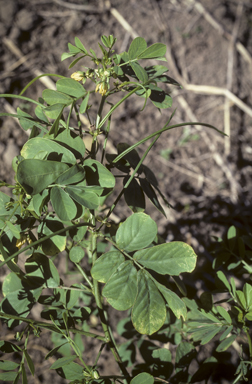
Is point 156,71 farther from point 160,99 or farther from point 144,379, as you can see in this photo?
point 144,379

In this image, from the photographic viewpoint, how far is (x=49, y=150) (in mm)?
883

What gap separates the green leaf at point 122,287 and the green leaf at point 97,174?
0.26 metres

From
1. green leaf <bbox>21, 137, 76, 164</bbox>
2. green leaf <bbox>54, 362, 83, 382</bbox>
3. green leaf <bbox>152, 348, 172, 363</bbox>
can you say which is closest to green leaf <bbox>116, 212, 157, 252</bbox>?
green leaf <bbox>21, 137, 76, 164</bbox>

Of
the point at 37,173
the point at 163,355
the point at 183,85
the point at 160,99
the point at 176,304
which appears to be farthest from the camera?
the point at 183,85

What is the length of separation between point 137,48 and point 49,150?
1.46ft

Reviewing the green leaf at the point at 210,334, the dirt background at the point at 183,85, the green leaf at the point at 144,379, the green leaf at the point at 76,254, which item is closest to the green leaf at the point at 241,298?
the green leaf at the point at 210,334

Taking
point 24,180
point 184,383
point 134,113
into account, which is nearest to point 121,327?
point 184,383

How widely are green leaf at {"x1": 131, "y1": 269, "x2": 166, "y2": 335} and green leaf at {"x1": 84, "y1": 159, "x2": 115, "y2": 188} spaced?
0.33m

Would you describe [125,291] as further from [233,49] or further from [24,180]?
[233,49]

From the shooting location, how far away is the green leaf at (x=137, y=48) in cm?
94

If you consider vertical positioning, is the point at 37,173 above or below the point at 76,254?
above

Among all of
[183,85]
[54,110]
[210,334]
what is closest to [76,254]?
[54,110]

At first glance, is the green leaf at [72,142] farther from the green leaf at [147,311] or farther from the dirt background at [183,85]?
the dirt background at [183,85]

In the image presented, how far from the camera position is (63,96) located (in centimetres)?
95
